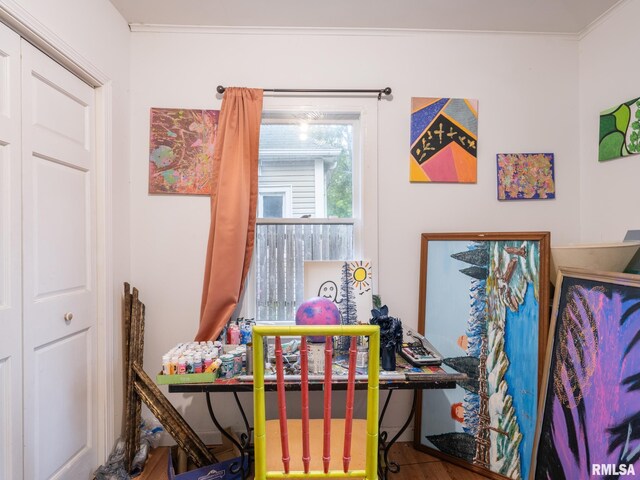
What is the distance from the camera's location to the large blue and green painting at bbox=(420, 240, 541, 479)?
1.75 m

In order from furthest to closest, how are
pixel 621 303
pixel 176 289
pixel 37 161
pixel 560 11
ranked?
pixel 176 289
pixel 560 11
pixel 37 161
pixel 621 303

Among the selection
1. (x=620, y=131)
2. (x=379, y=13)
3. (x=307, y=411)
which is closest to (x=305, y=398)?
(x=307, y=411)

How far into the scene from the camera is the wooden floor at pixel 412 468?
1.79m

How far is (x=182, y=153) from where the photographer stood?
2051 mm

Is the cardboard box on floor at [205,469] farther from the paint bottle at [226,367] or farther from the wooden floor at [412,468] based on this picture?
the paint bottle at [226,367]

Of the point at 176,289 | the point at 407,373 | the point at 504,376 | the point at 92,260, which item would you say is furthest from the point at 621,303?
the point at 92,260

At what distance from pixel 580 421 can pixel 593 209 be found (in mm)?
1383

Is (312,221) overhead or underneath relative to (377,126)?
underneath

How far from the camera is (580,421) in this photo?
1362 millimetres

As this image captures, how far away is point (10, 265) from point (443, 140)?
2325 mm

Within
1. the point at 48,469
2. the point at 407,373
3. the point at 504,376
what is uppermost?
the point at 407,373

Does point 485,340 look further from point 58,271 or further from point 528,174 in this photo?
point 58,271

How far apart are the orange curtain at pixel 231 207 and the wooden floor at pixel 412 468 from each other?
76 centimetres

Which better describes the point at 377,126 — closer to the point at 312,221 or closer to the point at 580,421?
the point at 312,221
